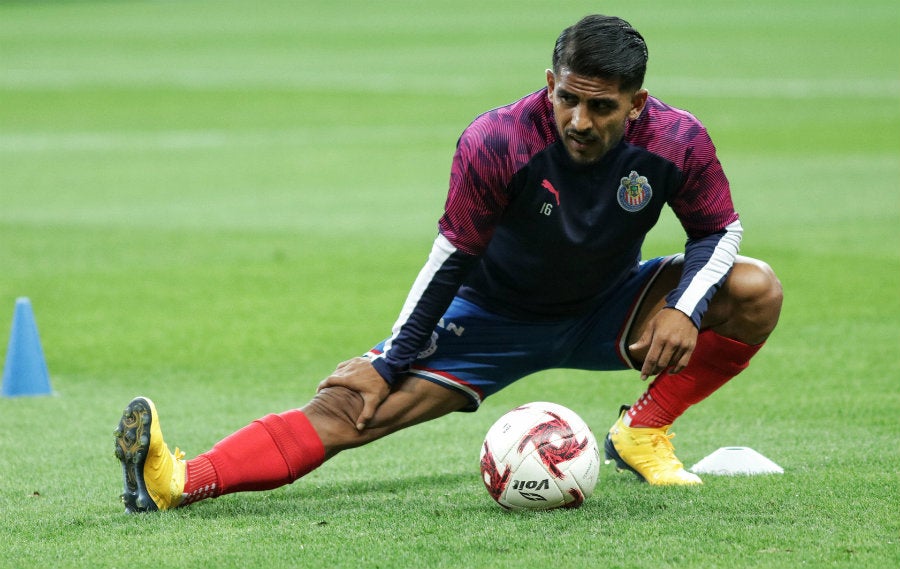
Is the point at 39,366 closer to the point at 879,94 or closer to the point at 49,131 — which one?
the point at 49,131

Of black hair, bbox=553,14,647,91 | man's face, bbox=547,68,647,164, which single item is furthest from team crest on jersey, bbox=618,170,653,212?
black hair, bbox=553,14,647,91

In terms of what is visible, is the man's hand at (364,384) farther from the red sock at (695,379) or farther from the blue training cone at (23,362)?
the blue training cone at (23,362)

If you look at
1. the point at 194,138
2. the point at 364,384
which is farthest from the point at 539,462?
the point at 194,138

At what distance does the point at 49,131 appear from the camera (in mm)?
24875

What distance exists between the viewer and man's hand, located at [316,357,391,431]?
5043 mm

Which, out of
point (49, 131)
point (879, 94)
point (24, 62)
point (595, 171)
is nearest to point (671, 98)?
point (879, 94)

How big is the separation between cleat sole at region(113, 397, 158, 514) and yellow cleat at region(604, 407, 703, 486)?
1.81 meters

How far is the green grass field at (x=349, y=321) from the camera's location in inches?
175

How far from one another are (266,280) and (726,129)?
14082mm

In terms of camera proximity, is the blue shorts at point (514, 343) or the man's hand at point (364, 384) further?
the blue shorts at point (514, 343)

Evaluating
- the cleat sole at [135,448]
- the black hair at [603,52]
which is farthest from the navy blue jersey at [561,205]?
the cleat sole at [135,448]

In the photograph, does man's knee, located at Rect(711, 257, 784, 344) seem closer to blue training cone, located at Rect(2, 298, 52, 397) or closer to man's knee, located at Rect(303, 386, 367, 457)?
man's knee, located at Rect(303, 386, 367, 457)

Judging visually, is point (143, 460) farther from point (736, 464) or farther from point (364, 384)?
point (736, 464)

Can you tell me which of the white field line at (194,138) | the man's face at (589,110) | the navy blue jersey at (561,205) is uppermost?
the man's face at (589,110)
